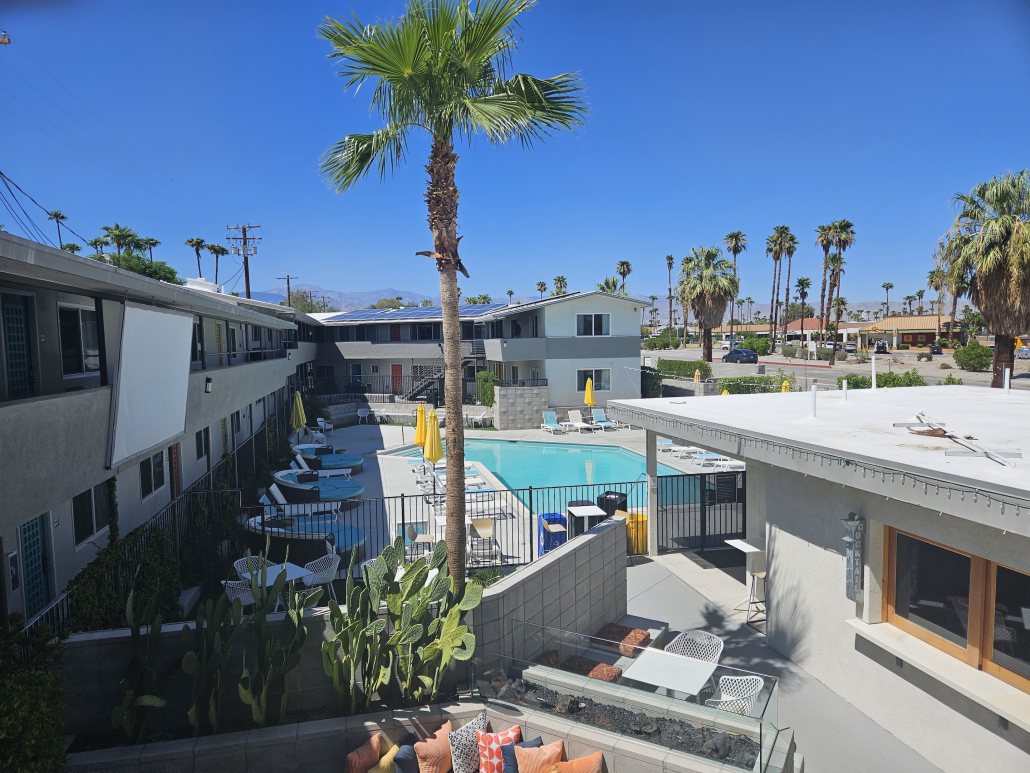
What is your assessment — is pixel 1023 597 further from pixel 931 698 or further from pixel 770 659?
pixel 770 659

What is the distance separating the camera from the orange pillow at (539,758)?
19.6 ft

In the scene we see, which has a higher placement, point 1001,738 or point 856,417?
point 856,417

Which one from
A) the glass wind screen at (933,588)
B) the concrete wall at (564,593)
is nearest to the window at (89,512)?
the concrete wall at (564,593)

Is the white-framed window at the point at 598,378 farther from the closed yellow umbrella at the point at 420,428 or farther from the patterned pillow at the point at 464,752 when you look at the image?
the patterned pillow at the point at 464,752

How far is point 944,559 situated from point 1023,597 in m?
0.87

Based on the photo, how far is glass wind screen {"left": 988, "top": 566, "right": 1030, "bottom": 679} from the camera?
6.20 meters

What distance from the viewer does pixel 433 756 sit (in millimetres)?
6203

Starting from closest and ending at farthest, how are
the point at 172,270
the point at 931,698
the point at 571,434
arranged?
1. the point at 931,698
2. the point at 571,434
3. the point at 172,270

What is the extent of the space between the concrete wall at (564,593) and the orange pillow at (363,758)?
153 cm

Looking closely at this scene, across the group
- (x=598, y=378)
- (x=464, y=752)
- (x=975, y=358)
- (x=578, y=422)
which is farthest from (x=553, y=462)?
(x=975, y=358)

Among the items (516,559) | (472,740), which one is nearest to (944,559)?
(472,740)

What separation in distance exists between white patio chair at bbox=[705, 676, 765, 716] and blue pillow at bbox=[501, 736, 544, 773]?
1717mm

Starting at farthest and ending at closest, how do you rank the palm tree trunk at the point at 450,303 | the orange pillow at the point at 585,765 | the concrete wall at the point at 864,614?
the palm tree trunk at the point at 450,303 < the concrete wall at the point at 864,614 < the orange pillow at the point at 585,765

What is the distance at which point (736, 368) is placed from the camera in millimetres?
50281
